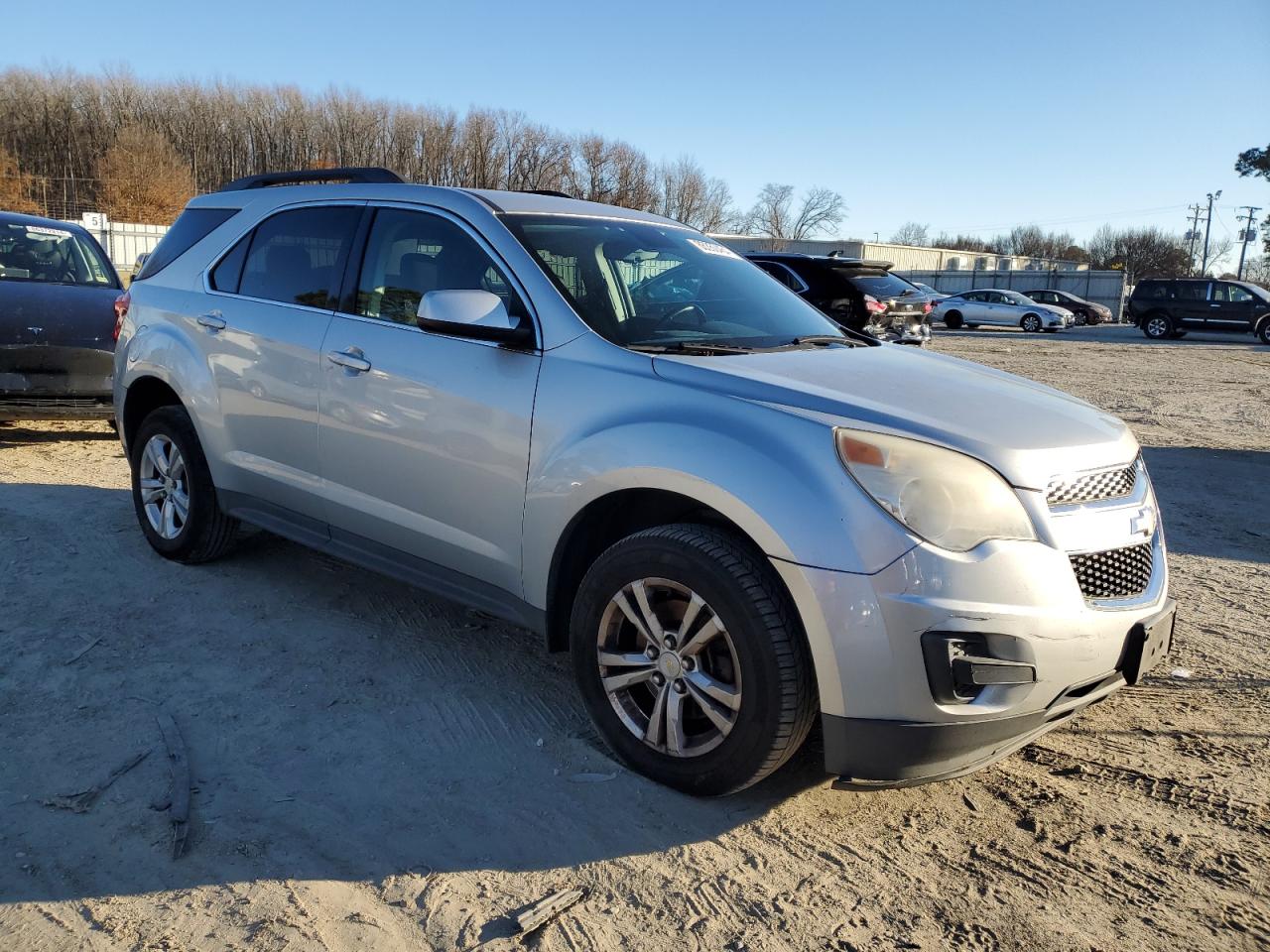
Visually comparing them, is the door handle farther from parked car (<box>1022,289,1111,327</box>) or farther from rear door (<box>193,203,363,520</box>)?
parked car (<box>1022,289,1111,327</box>)

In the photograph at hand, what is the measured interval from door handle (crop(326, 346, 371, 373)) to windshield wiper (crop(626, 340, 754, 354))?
1.15 meters

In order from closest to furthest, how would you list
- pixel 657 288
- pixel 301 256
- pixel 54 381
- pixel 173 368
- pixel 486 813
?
pixel 486 813 < pixel 657 288 < pixel 301 256 < pixel 173 368 < pixel 54 381

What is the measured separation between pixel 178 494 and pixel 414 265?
2.04m

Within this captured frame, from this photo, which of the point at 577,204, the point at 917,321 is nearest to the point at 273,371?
Answer: the point at 577,204

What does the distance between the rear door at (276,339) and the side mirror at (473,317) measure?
925mm

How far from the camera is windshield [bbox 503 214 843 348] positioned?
3527mm

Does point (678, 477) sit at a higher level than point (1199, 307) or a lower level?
lower

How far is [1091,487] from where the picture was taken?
2914 mm

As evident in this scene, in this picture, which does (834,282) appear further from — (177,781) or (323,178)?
(177,781)

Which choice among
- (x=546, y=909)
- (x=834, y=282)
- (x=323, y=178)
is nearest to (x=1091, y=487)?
(x=546, y=909)

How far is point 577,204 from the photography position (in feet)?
14.0

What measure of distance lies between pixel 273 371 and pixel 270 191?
1068mm

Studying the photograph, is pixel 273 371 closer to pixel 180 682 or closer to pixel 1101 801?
pixel 180 682

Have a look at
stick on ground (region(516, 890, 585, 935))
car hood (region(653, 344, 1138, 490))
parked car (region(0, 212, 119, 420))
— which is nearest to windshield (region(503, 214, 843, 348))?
car hood (region(653, 344, 1138, 490))
